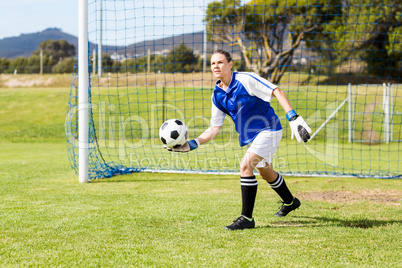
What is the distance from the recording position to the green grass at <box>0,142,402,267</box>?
11.3ft

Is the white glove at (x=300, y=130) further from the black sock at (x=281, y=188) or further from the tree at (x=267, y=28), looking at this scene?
the tree at (x=267, y=28)

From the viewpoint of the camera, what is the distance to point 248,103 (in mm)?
4480

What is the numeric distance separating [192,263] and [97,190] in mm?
3669

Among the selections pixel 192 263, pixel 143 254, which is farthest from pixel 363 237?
pixel 143 254

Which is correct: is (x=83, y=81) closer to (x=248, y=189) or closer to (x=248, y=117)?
(x=248, y=117)

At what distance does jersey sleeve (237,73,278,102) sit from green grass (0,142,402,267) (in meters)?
1.39

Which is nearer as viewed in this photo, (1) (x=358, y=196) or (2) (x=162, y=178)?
(1) (x=358, y=196)

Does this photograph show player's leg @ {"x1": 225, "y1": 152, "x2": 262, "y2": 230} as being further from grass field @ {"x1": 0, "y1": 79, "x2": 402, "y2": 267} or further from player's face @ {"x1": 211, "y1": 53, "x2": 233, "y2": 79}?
player's face @ {"x1": 211, "y1": 53, "x2": 233, "y2": 79}

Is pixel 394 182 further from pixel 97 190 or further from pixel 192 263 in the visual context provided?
pixel 192 263

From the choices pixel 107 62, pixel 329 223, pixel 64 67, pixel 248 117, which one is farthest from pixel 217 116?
pixel 64 67

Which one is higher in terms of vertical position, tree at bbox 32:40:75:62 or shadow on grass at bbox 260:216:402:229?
tree at bbox 32:40:75:62

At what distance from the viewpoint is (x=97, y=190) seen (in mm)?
6598

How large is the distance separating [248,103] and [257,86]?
0.23 meters

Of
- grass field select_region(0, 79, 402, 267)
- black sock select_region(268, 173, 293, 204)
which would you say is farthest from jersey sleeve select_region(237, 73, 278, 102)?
grass field select_region(0, 79, 402, 267)
